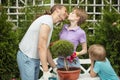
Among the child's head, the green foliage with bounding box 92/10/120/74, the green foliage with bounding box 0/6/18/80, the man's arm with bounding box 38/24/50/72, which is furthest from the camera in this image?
the green foliage with bounding box 92/10/120/74

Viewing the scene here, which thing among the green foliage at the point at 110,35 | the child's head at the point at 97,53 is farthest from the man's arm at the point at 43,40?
the green foliage at the point at 110,35

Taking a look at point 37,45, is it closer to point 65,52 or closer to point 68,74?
point 65,52

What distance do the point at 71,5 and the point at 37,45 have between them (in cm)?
347

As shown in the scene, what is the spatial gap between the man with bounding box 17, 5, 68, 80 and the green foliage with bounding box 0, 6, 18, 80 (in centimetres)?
242

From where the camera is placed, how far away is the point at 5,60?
21.7 ft

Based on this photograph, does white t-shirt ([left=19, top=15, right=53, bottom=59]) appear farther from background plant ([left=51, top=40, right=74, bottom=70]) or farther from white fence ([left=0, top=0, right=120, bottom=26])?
white fence ([left=0, top=0, right=120, bottom=26])

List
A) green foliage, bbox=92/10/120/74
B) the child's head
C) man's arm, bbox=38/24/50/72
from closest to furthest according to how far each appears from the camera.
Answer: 1. man's arm, bbox=38/24/50/72
2. the child's head
3. green foliage, bbox=92/10/120/74

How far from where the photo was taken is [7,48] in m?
6.61

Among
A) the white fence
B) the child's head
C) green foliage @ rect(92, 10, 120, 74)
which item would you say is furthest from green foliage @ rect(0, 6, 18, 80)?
the child's head

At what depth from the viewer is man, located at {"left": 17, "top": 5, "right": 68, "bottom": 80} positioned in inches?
156

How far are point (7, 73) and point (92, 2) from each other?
219cm

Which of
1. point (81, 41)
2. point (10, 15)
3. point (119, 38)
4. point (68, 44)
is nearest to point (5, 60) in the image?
point (10, 15)

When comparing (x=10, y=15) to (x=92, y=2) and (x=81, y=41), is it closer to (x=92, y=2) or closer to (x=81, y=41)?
(x=92, y=2)

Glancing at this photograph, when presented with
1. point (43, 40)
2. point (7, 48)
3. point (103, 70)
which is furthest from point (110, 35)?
point (43, 40)
